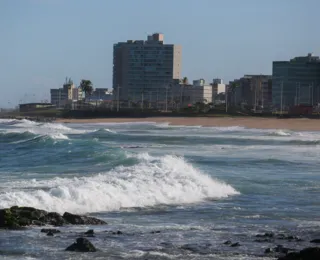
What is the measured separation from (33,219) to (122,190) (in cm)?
607

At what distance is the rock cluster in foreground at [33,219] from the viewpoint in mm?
17172

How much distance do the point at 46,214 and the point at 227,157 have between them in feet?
74.1

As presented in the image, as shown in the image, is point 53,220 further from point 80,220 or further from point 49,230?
Answer: point 49,230

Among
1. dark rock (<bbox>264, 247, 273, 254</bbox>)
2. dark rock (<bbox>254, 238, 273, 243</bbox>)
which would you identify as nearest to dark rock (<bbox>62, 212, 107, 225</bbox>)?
dark rock (<bbox>254, 238, 273, 243</bbox>)

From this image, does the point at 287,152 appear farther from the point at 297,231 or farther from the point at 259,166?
the point at 297,231

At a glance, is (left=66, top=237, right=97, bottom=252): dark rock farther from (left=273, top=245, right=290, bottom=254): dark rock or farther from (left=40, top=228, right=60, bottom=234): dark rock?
(left=273, top=245, right=290, bottom=254): dark rock

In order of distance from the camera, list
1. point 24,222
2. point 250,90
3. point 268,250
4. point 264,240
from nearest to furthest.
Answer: point 268,250
point 264,240
point 24,222
point 250,90

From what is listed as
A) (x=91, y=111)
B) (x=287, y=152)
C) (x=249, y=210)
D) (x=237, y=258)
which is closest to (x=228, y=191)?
(x=249, y=210)

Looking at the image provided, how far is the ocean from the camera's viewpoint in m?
15.5

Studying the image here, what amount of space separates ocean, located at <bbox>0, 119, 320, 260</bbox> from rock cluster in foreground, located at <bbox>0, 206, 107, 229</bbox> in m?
0.38

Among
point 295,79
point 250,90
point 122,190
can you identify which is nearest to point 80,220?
point 122,190

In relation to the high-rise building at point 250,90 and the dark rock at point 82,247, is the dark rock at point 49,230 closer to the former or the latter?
the dark rock at point 82,247

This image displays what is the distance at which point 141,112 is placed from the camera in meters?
134

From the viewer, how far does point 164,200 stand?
921 inches
